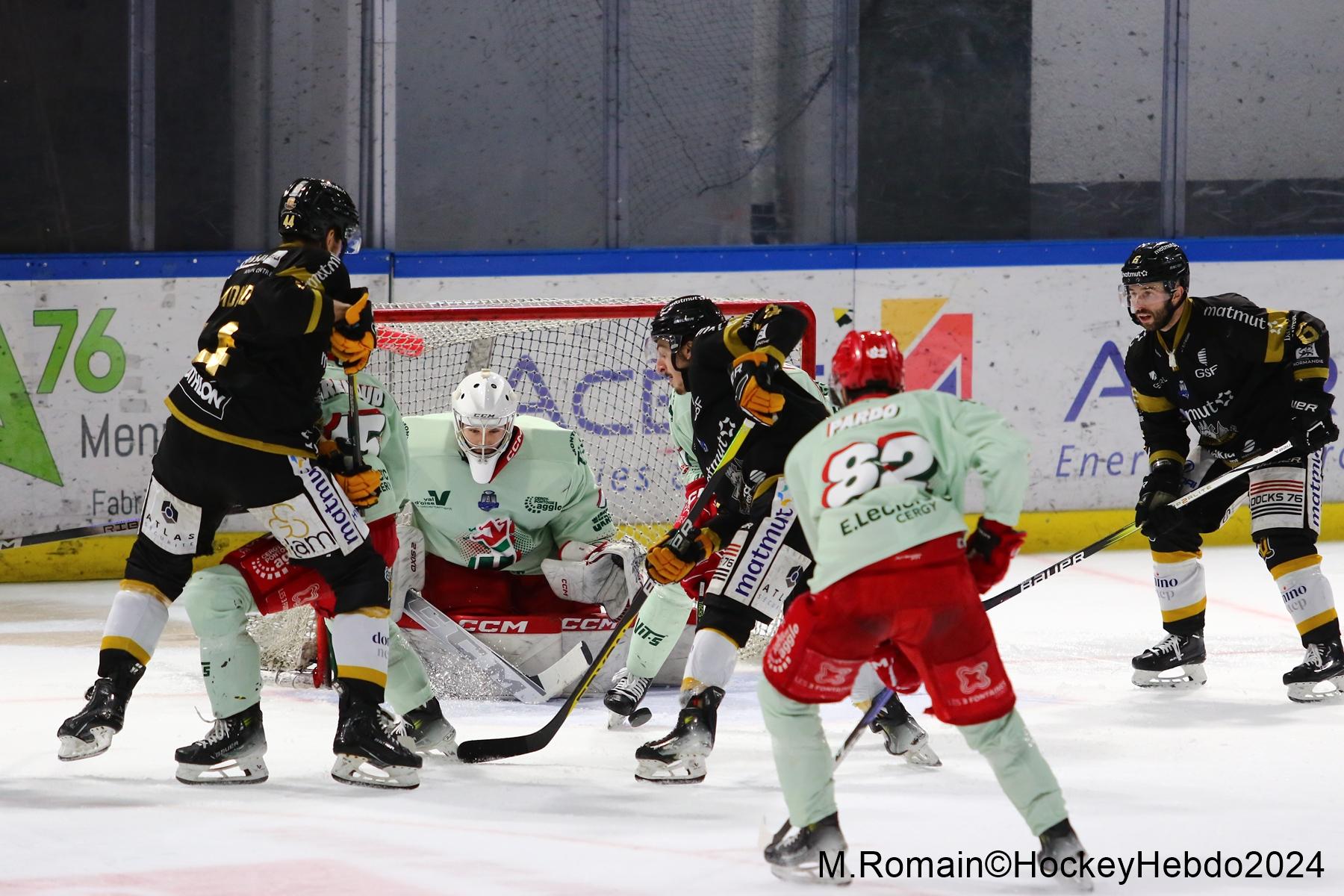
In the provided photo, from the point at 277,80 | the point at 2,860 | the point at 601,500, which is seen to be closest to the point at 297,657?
the point at 601,500

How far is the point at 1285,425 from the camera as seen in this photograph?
4.82 m

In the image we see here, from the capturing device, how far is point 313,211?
3.84 metres

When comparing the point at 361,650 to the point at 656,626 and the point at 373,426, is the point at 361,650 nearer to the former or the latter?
the point at 373,426

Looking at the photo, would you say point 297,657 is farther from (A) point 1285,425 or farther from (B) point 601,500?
(A) point 1285,425

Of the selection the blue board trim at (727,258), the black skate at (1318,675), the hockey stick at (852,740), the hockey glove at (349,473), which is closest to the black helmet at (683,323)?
the hockey glove at (349,473)

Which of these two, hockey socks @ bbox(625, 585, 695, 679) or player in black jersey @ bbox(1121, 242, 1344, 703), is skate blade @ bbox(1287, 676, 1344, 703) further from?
hockey socks @ bbox(625, 585, 695, 679)

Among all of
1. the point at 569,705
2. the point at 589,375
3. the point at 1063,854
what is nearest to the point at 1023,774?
the point at 1063,854

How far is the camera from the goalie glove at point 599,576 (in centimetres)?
493

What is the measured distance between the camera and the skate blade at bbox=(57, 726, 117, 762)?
370 cm

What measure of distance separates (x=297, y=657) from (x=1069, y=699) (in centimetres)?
217

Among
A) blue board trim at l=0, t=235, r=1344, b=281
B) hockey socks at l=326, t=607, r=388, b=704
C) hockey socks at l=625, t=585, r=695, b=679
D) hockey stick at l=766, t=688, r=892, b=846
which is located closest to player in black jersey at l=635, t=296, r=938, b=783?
hockey socks at l=625, t=585, r=695, b=679

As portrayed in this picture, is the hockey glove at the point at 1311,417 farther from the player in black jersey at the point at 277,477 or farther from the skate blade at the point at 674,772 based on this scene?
the player in black jersey at the point at 277,477

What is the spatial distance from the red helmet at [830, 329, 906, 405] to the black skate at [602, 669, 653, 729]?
141 cm

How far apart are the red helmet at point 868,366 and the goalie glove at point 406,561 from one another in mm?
1898
